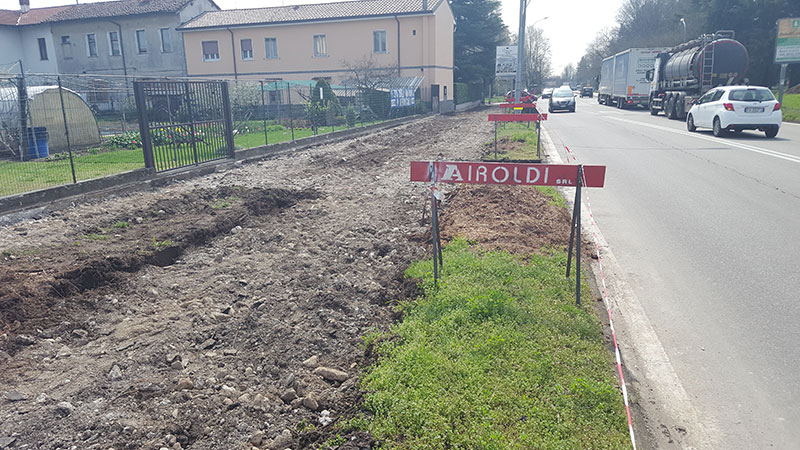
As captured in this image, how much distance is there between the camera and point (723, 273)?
611 centimetres

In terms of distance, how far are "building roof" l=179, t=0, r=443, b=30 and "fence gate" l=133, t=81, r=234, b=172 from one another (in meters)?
29.9

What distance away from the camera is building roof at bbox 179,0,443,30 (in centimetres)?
4288

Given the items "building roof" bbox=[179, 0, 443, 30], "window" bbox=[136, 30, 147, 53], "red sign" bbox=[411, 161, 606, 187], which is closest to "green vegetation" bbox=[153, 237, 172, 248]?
"red sign" bbox=[411, 161, 606, 187]

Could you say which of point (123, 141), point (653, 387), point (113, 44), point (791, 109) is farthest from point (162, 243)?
point (113, 44)

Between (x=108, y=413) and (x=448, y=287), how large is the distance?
299 cm

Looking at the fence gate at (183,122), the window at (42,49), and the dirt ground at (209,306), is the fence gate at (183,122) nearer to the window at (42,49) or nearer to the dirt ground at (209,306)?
the dirt ground at (209,306)

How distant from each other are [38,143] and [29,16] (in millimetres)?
45714

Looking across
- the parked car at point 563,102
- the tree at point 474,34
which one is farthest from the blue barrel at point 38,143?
the tree at point 474,34

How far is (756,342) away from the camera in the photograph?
456 centimetres

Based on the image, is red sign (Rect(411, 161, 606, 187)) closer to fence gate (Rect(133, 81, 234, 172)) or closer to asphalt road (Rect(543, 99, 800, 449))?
asphalt road (Rect(543, 99, 800, 449))

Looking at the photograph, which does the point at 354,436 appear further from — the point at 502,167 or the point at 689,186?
the point at 689,186

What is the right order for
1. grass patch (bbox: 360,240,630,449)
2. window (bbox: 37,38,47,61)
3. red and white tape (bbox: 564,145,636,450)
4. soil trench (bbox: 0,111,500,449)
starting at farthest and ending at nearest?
window (bbox: 37,38,47,61), soil trench (bbox: 0,111,500,449), red and white tape (bbox: 564,145,636,450), grass patch (bbox: 360,240,630,449)

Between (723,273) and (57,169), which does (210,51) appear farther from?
(723,273)

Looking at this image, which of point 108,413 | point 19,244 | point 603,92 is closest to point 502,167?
point 108,413
